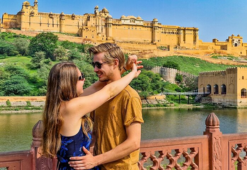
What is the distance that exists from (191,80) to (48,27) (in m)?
34.2

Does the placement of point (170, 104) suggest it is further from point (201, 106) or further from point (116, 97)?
point (116, 97)

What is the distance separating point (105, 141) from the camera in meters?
2.32

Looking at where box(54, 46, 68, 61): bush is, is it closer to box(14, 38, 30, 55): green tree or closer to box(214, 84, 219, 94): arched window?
box(14, 38, 30, 55): green tree

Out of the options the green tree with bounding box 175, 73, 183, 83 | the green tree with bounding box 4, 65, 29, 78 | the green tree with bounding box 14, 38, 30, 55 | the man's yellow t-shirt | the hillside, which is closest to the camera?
the man's yellow t-shirt

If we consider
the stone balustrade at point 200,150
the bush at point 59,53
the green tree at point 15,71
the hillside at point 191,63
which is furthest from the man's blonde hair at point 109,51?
the hillside at point 191,63

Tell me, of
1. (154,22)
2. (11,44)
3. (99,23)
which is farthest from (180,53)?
(11,44)

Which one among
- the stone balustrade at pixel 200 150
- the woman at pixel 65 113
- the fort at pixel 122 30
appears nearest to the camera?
the woman at pixel 65 113

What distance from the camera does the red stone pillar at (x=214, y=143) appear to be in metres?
4.04

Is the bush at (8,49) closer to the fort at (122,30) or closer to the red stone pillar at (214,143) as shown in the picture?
the fort at (122,30)

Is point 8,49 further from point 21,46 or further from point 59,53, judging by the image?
point 59,53

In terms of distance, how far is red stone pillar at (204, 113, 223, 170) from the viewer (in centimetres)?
404

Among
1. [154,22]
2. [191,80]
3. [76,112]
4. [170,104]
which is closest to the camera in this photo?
[76,112]

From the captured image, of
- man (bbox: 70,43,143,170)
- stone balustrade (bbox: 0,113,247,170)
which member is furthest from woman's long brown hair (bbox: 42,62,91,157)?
stone balustrade (bbox: 0,113,247,170)

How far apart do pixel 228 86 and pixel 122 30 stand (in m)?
36.5
